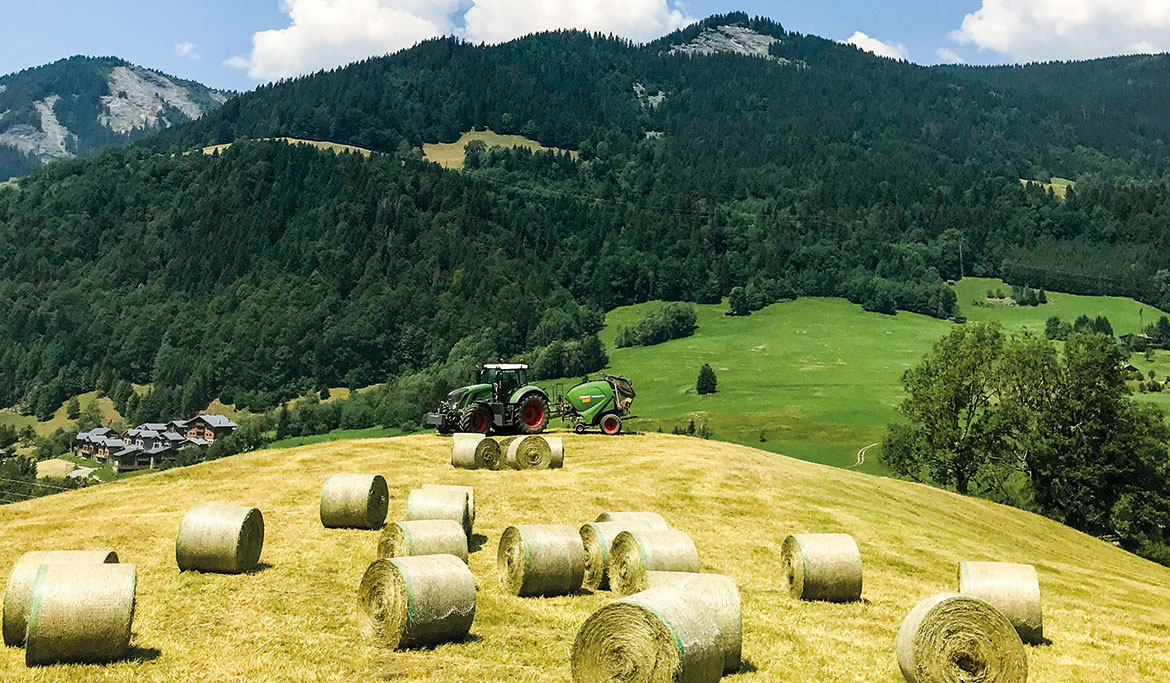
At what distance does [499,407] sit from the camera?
35719mm

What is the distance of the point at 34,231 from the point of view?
194m

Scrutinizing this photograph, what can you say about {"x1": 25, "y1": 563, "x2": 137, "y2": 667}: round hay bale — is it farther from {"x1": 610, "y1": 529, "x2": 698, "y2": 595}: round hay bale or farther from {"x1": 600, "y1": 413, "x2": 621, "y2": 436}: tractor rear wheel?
{"x1": 600, "y1": 413, "x2": 621, "y2": 436}: tractor rear wheel

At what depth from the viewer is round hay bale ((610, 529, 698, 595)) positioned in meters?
15.5

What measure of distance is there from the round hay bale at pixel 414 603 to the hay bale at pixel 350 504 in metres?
7.06

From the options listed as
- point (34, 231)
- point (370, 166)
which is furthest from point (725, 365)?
point (34, 231)

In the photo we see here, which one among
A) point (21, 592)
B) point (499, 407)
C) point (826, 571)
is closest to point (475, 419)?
point (499, 407)

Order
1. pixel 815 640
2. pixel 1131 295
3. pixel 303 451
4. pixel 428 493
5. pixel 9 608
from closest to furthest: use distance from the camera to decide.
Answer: pixel 9 608 → pixel 815 640 → pixel 428 493 → pixel 303 451 → pixel 1131 295

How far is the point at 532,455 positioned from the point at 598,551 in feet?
43.1

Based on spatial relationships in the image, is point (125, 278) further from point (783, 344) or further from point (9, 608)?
point (9, 608)

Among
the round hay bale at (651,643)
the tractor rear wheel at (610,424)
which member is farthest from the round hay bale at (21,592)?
the tractor rear wheel at (610,424)

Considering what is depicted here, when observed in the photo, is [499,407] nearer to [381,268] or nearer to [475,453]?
[475,453]

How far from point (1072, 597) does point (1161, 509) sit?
2759 centimetres

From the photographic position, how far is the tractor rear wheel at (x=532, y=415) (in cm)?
3562

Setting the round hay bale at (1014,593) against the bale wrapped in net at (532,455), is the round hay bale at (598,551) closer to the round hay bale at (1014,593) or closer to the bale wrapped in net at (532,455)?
the round hay bale at (1014,593)
